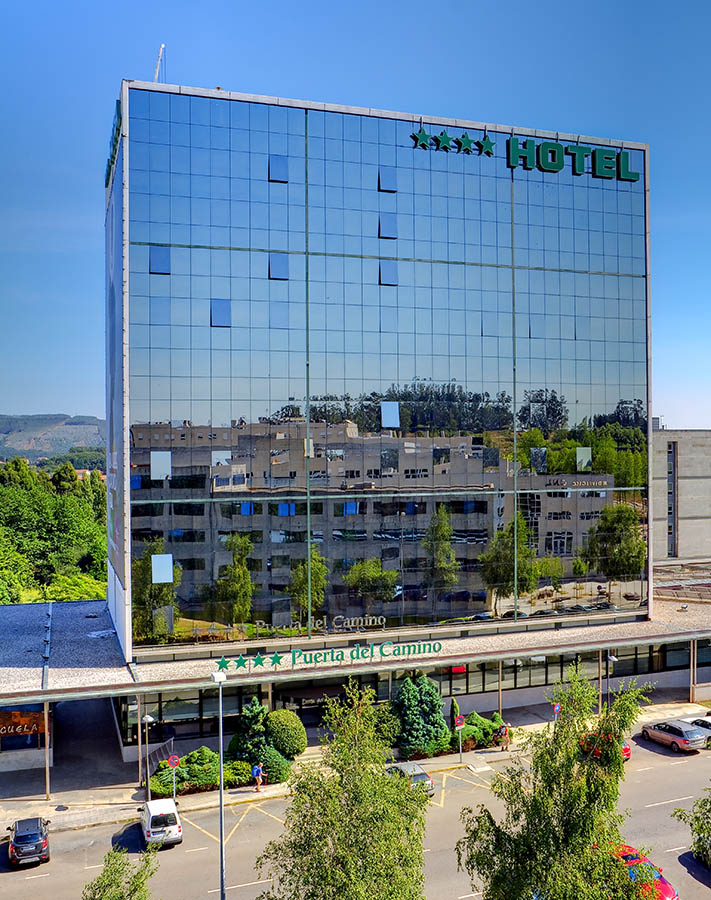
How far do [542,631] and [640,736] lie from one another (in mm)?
7688

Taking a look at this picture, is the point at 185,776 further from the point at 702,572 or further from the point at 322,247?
the point at 702,572

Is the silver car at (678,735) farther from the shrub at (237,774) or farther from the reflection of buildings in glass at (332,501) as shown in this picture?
the shrub at (237,774)

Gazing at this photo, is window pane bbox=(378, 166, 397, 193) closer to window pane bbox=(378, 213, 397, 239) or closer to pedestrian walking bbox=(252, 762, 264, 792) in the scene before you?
window pane bbox=(378, 213, 397, 239)

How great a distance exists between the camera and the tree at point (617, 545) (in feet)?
160

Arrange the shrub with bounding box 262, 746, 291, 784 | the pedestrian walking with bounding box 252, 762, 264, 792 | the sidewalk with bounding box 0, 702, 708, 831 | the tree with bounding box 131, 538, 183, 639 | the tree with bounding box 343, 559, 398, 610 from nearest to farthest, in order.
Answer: the sidewalk with bounding box 0, 702, 708, 831
the pedestrian walking with bounding box 252, 762, 264, 792
the shrub with bounding box 262, 746, 291, 784
the tree with bounding box 131, 538, 183, 639
the tree with bounding box 343, 559, 398, 610

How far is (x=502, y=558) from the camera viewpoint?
46344 millimetres

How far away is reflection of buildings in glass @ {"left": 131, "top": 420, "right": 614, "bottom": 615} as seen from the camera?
40406 mm

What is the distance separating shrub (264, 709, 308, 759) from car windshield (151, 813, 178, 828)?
284 inches

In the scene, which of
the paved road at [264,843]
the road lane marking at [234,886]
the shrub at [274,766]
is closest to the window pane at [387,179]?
the shrub at [274,766]

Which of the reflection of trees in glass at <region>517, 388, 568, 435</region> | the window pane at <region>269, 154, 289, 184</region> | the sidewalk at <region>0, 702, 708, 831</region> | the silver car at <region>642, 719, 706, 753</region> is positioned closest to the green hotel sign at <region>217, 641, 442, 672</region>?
the sidewalk at <region>0, 702, 708, 831</region>

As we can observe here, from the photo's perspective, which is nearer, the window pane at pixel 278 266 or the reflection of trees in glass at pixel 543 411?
the window pane at pixel 278 266

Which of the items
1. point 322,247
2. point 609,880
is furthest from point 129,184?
point 609,880

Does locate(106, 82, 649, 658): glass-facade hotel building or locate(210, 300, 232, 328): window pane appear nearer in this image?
locate(106, 82, 649, 658): glass-facade hotel building

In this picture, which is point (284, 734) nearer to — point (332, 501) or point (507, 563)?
point (332, 501)
